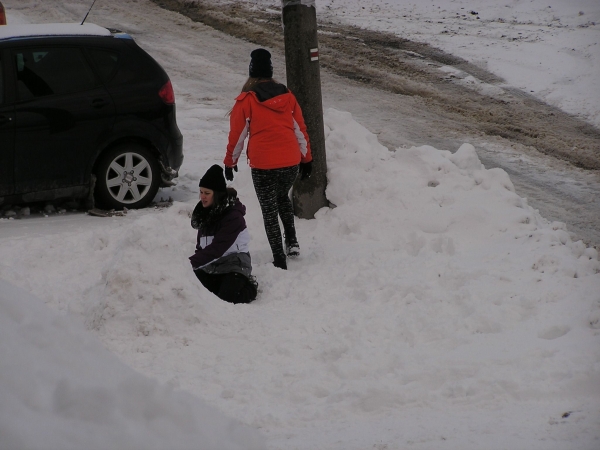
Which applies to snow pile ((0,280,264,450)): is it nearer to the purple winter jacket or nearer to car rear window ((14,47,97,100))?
the purple winter jacket

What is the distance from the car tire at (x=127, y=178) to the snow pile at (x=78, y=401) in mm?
4440

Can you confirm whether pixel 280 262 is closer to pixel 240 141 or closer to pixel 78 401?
pixel 240 141

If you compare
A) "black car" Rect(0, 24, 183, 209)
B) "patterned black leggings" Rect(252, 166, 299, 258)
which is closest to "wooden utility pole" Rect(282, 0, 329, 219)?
"patterned black leggings" Rect(252, 166, 299, 258)

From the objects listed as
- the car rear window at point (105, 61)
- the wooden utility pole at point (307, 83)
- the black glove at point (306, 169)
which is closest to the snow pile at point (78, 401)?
the black glove at point (306, 169)

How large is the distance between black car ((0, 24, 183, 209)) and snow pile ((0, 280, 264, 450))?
4.25 meters

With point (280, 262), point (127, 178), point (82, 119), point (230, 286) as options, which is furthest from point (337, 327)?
point (82, 119)

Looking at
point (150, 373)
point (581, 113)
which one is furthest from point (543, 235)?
point (581, 113)

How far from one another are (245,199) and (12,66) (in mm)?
2484

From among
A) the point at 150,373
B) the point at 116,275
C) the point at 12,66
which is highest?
the point at 12,66

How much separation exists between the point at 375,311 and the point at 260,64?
7.26ft

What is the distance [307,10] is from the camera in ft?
22.0

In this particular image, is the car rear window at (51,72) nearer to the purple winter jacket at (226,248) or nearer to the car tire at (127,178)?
the car tire at (127,178)

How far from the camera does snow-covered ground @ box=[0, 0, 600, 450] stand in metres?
2.75

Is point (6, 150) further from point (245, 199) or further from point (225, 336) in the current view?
point (225, 336)
